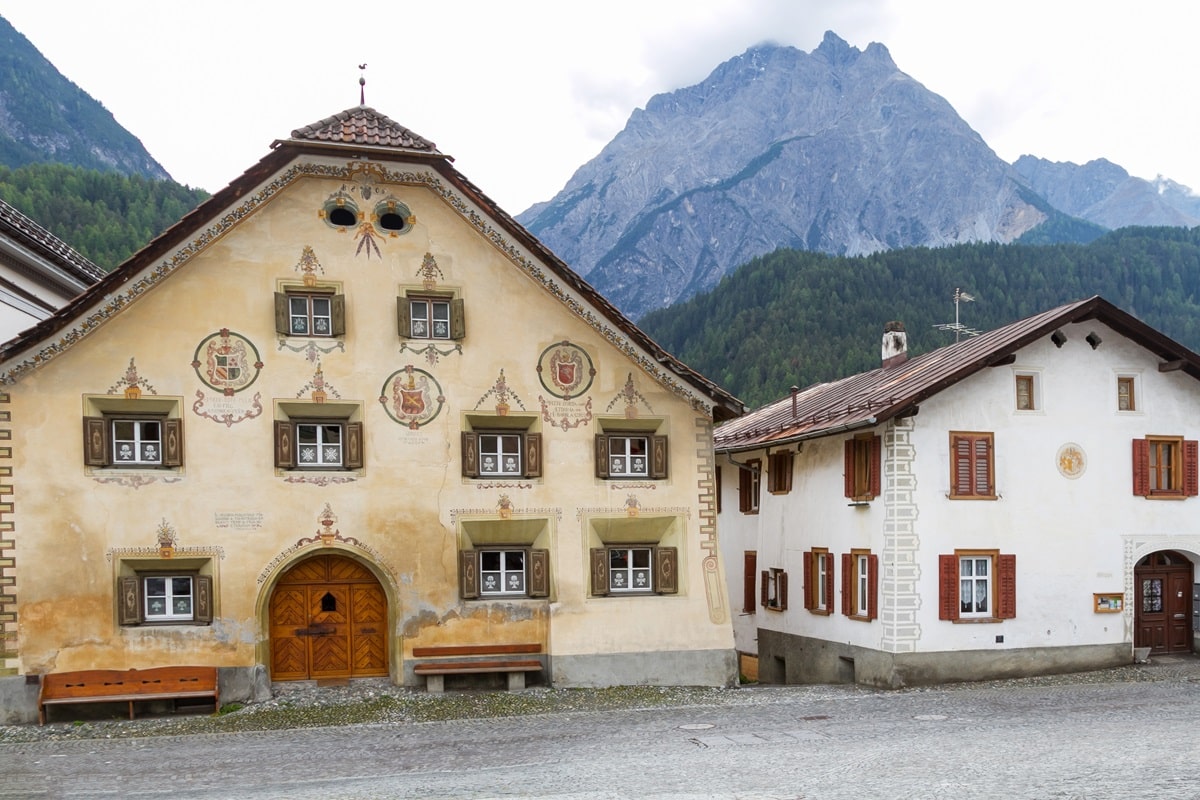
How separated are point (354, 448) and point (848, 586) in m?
11.6

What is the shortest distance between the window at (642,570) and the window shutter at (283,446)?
6.38 meters

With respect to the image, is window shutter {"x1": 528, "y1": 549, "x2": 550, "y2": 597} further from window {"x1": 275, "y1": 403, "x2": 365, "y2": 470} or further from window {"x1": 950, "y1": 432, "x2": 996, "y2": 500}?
window {"x1": 950, "y1": 432, "x2": 996, "y2": 500}

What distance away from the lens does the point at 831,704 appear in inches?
782

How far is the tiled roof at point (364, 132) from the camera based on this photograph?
20672 mm

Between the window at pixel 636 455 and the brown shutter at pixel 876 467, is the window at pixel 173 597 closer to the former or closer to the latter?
the window at pixel 636 455

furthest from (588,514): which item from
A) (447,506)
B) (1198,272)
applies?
(1198,272)

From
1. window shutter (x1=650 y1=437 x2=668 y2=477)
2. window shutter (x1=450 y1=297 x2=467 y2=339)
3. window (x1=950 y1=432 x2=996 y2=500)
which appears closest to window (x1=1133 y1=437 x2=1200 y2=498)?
window (x1=950 y1=432 x2=996 y2=500)

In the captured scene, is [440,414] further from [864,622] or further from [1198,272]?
[1198,272]

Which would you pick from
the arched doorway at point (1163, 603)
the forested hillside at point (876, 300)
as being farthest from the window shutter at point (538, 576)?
the forested hillside at point (876, 300)

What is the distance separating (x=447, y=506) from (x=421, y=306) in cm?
398

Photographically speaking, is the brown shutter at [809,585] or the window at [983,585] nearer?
the window at [983,585]

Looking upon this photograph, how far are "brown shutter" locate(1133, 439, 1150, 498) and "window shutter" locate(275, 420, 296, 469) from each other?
18.3 metres

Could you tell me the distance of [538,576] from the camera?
2133 centimetres

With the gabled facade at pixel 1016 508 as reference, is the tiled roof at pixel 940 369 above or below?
above
